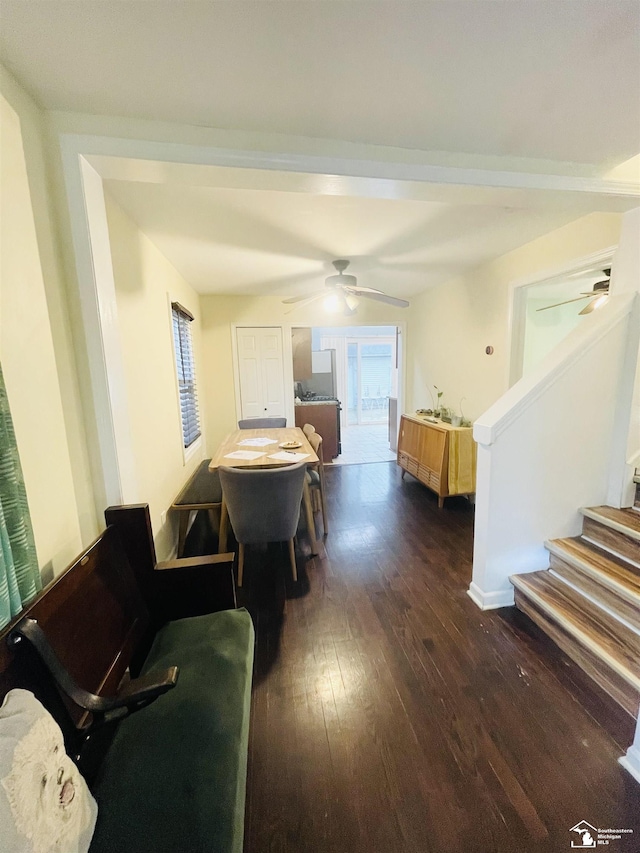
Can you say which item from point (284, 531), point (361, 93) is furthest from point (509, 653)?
point (361, 93)

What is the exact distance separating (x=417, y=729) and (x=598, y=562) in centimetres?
130

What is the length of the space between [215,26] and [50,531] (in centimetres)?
158

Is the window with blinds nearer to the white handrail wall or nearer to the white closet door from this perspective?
the white closet door

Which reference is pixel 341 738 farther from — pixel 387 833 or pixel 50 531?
pixel 50 531

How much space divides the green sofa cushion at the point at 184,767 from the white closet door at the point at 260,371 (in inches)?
141

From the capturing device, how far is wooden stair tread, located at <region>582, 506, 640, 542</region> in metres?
1.78

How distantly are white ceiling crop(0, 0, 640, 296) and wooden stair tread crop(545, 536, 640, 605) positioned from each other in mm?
1895

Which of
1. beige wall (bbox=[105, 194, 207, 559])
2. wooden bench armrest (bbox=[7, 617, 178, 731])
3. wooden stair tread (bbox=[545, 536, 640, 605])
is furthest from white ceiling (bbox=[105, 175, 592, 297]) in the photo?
wooden stair tread (bbox=[545, 536, 640, 605])

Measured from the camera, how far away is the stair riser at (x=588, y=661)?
133cm

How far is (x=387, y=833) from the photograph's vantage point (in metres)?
1.01

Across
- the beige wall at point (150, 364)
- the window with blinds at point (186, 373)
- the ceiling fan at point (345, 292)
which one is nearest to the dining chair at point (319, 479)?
the beige wall at point (150, 364)

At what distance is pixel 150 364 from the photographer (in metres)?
2.18

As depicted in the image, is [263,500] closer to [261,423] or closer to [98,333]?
[98,333]

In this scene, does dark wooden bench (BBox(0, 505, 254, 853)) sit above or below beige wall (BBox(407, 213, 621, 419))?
below
